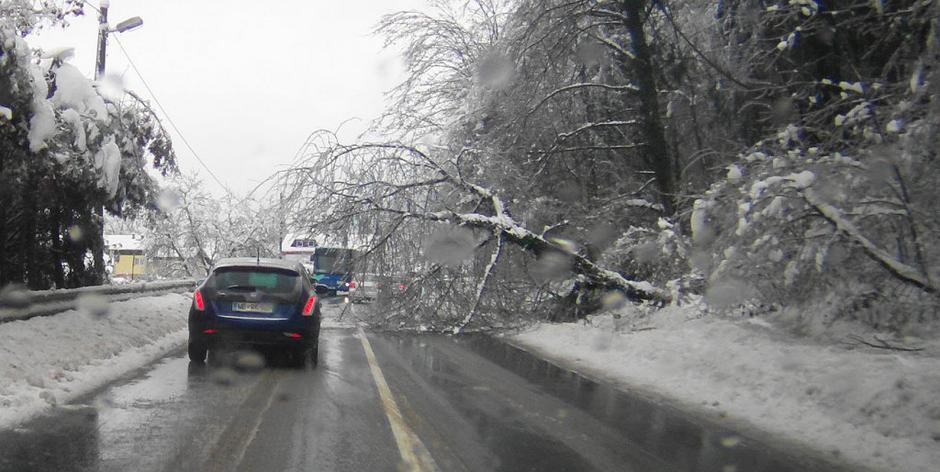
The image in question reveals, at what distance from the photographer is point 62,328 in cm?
1111

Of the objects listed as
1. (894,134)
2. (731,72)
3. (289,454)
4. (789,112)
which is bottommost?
(289,454)

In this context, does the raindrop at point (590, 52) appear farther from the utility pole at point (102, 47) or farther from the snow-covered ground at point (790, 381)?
the utility pole at point (102, 47)

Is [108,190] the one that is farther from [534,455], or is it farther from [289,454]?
[534,455]

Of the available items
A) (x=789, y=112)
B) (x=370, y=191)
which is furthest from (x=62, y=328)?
(x=789, y=112)

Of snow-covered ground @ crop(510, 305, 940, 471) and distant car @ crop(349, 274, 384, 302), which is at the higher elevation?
distant car @ crop(349, 274, 384, 302)

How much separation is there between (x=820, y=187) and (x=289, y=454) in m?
5.83

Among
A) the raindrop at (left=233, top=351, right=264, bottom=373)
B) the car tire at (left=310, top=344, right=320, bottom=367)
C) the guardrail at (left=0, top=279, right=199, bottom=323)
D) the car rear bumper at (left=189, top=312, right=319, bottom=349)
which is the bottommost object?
the raindrop at (left=233, top=351, right=264, bottom=373)

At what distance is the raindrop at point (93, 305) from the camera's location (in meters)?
13.3

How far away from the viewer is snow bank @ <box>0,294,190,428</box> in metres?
7.58

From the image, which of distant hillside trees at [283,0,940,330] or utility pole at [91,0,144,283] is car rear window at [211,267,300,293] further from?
utility pole at [91,0,144,283]

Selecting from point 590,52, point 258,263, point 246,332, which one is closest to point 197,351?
point 246,332

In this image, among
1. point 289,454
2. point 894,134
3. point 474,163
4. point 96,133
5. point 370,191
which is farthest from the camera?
point 474,163

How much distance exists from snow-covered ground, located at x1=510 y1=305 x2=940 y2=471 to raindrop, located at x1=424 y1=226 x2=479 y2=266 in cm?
355

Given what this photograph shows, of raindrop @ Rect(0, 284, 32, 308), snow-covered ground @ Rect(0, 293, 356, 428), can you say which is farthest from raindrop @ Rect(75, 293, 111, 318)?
raindrop @ Rect(0, 284, 32, 308)
